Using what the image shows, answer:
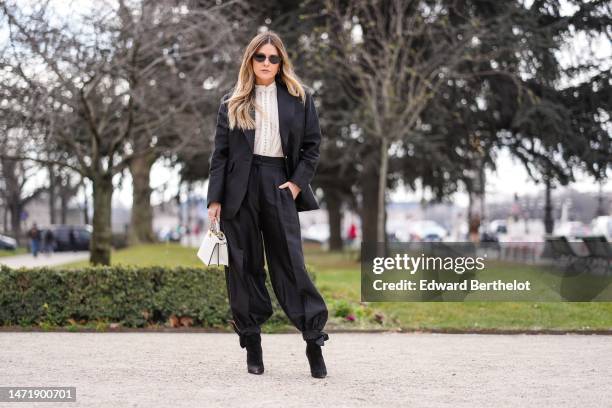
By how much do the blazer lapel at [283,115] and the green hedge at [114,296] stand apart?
3614mm

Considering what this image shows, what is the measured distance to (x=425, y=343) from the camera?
808cm

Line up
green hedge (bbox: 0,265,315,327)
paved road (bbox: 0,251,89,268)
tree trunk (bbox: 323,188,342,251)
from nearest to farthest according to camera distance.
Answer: green hedge (bbox: 0,265,315,327), paved road (bbox: 0,251,89,268), tree trunk (bbox: 323,188,342,251)

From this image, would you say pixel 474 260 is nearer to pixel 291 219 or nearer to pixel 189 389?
pixel 291 219

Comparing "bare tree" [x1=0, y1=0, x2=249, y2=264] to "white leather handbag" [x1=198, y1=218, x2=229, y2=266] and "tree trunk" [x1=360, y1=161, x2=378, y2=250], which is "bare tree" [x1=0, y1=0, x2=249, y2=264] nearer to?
"white leather handbag" [x1=198, y1=218, x2=229, y2=266]

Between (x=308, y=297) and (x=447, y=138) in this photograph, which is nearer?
(x=308, y=297)

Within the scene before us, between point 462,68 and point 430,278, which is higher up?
point 462,68

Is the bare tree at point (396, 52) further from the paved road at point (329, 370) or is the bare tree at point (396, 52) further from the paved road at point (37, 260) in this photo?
the paved road at point (329, 370)

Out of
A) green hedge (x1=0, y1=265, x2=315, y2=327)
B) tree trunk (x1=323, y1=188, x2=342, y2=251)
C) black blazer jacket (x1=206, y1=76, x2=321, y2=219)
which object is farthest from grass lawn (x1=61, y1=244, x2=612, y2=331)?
tree trunk (x1=323, y1=188, x2=342, y2=251)

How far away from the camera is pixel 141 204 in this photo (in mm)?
36750

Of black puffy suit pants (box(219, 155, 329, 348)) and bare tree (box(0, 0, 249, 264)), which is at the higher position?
bare tree (box(0, 0, 249, 264))

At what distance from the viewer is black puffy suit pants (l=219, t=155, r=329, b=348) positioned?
5973 mm

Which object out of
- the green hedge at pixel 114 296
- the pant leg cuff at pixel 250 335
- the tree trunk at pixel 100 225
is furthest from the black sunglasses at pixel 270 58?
the tree trunk at pixel 100 225

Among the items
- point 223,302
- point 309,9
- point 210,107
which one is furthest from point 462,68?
point 223,302

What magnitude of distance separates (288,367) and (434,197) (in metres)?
22.7
